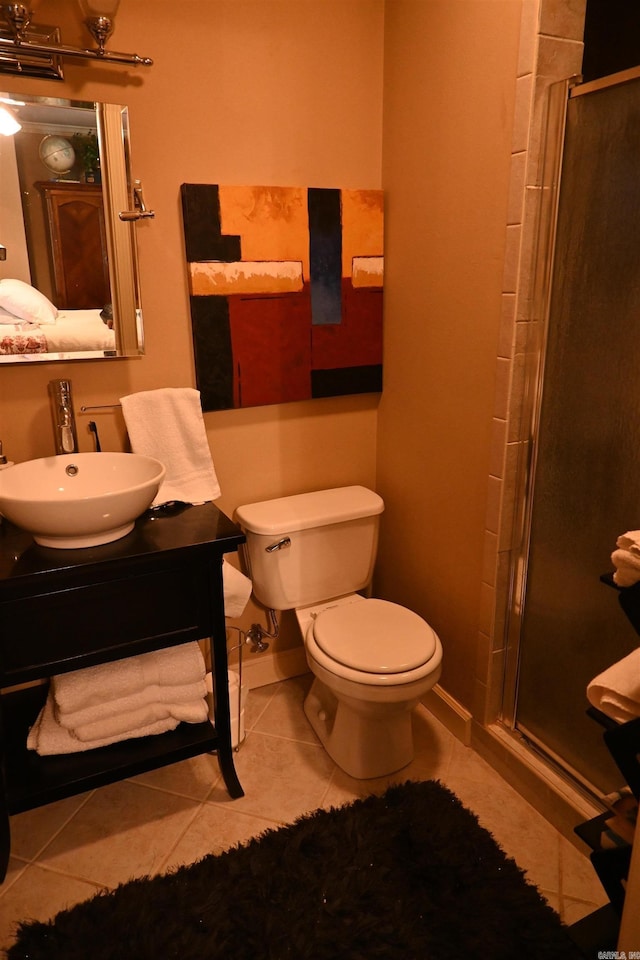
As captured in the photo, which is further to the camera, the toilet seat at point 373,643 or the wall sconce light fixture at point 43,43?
the toilet seat at point 373,643

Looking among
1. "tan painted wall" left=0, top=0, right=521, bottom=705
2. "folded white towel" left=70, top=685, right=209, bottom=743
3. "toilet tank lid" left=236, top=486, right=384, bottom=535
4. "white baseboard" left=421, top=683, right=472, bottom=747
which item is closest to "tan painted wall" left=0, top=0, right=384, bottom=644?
"tan painted wall" left=0, top=0, right=521, bottom=705

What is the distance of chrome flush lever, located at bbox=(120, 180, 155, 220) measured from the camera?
5.83 ft

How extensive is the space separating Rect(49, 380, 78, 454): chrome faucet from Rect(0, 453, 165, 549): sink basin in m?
0.05

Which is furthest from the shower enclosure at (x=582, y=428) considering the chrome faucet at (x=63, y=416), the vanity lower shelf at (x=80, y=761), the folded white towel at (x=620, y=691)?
the chrome faucet at (x=63, y=416)

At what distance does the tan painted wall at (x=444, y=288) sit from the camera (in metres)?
1.67

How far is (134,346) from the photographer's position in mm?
1868

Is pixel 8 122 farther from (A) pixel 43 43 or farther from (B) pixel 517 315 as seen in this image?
(B) pixel 517 315

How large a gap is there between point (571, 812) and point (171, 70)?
2.24 meters

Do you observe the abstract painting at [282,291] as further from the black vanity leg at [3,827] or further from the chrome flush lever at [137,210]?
the black vanity leg at [3,827]

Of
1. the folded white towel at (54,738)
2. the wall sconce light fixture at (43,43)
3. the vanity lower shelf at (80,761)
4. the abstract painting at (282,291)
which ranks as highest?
the wall sconce light fixture at (43,43)

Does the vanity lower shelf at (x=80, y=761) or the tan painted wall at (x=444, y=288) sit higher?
the tan painted wall at (x=444, y=288)

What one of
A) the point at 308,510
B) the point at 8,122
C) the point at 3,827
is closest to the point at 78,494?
the point at 308,510

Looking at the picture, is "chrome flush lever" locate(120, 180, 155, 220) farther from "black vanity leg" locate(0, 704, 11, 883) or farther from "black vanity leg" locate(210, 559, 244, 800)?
"black vanity leg" locate(0, 704, 11, 883)

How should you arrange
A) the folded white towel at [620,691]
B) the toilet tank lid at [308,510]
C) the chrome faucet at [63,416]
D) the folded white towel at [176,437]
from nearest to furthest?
the folded white towel at [620,691]
the chrome faucet at [63,416]
the folded white towel at [176,437]
the toilet tank lid at [308,510]
